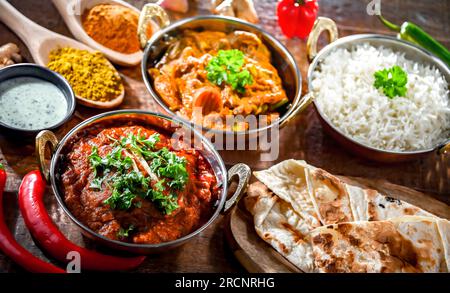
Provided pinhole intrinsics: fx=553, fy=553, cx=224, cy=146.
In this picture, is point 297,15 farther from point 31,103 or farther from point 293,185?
point 31,103

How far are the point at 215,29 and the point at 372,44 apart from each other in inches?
48.7

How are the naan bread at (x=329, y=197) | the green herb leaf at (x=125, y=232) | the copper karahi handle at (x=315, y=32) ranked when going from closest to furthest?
1. the green herb leaf at (x=125, y=232)
2. the naan bread at (x=329, y=197)
3. the copper karahi handle at (x=315, y=32)

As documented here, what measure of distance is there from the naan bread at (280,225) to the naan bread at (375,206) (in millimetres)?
341

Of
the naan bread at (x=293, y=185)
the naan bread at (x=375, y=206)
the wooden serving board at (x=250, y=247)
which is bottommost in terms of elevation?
the wooden serving board at (x=250, y=247)

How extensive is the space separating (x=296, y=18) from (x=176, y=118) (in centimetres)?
156

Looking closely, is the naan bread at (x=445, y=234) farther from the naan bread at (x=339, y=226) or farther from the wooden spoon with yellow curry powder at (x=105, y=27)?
the wooden spoon with yellow curry powder at (x=105, y=27)

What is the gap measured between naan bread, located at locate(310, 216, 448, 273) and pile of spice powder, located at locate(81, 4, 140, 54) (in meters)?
1.99

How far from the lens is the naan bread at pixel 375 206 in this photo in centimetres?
316

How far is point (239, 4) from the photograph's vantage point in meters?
4.34

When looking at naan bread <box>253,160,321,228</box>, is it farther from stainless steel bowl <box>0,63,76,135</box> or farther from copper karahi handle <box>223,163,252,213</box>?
stainless steel bowl <box>0,63,76,135</box>

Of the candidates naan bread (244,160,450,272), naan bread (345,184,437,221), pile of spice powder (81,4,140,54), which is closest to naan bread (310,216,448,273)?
naan bread (244,160,450,272)

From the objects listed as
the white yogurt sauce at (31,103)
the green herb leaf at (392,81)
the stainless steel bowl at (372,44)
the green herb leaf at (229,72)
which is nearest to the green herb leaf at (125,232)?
the white yogurt sauce at (31,103)

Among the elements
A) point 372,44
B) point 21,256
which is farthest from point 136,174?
point 372,44
